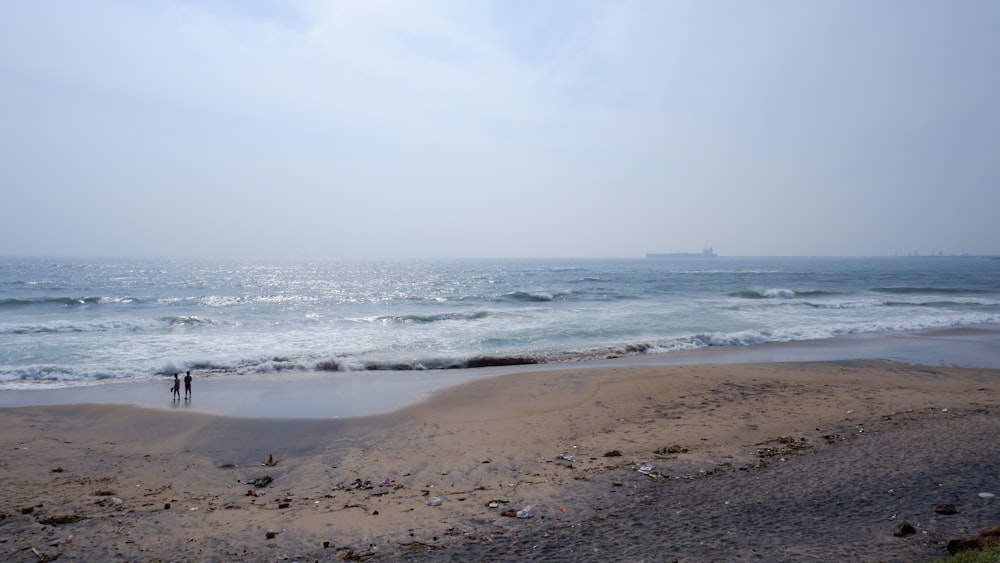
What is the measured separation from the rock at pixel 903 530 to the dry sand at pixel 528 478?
0.08 meters

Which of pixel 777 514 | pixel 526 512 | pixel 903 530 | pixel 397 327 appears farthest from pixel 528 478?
pixel 397 327

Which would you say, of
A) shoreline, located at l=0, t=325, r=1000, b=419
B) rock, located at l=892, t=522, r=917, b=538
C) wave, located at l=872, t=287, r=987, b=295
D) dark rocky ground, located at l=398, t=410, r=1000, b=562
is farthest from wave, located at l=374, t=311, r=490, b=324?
wave, located at l=872, t=287, r=987, b=295

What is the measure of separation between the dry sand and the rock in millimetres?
76

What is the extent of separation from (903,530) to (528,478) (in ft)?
14.6

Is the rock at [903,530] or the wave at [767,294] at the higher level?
the wave at [767,294]

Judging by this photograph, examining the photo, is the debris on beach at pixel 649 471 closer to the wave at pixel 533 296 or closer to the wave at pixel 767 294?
the wave at pixel 533 296

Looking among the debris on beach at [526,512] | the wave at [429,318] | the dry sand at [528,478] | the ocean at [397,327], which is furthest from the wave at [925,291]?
the debris on beach at [526,512]

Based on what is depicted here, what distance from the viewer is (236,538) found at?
6.10 m

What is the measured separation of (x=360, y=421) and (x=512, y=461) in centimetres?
411

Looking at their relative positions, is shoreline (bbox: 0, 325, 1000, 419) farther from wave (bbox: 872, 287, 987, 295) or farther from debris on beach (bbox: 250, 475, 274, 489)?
wave (bbox: 872, 287, 987, 295)

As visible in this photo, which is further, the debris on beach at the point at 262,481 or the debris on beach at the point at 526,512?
the debris on beach at the point at 262,481

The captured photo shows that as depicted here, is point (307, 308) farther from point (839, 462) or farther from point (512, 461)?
point (839, 462)

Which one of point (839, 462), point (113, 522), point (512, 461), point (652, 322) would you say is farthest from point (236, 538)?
point (652, 322)

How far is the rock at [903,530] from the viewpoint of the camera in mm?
5461
